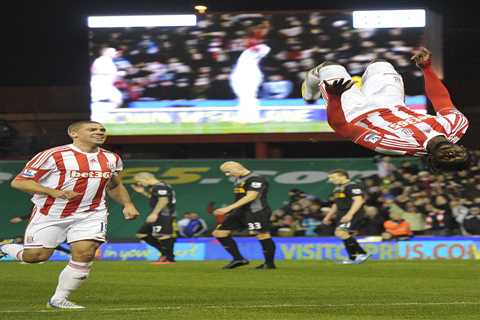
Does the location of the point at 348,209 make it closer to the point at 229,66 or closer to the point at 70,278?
the point at 229,66

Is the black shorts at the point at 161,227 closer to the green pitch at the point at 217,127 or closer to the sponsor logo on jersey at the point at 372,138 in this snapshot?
the green pitch at the point at 217,127

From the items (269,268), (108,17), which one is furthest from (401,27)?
(269,268)

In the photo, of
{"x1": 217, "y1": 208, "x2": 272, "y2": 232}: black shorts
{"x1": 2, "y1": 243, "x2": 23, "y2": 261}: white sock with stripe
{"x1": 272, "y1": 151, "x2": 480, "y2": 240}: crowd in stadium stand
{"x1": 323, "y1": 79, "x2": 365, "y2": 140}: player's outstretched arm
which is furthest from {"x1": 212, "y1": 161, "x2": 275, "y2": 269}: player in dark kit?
{"x1": 323, "y1": 79, "x2": 365, "y2": 140}: player's outstretched arm

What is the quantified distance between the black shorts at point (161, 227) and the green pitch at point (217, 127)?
4.66 metres

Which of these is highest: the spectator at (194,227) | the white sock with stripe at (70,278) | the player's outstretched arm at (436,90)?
the player's outstretched arm at (436,90)

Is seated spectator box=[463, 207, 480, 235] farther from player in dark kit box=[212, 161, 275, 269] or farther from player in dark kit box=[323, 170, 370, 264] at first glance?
player in dark kit box=[212, 161, 275, 269]

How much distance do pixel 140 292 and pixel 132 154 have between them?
1552 centimetres

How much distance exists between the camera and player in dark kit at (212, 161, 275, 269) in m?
16.7

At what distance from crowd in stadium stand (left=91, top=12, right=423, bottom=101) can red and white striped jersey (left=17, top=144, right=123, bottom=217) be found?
1324 centimetres

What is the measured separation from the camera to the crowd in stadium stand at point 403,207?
71.4 ft

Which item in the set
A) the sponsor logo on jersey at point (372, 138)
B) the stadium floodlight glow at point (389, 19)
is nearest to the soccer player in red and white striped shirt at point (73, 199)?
the sponsor logo on jersey at point (372, 138)

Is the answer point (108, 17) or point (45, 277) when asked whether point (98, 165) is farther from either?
point (108, 17)

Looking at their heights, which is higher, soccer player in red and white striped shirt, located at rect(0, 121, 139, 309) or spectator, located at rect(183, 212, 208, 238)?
soccer player in red and white striped shirt, located at rect(0, 121, 139, 309)

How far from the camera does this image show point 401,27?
23219 mm
